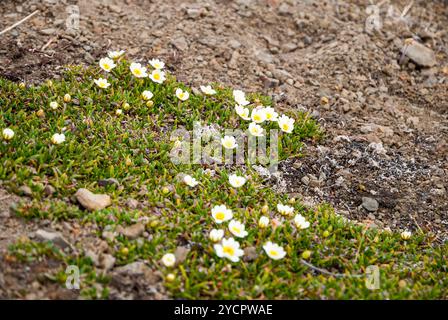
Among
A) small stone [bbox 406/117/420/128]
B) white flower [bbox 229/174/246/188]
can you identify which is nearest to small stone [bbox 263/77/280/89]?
small stone [bbox 406/117/420/128]

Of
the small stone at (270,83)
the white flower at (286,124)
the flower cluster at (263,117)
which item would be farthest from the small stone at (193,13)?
the white flower at (286,124)

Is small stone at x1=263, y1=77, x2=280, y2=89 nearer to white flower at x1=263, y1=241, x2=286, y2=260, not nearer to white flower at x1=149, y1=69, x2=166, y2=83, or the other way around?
white flower at x1=149, y1=69, x2=166, y2=83

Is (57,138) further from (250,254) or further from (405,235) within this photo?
(405,235)

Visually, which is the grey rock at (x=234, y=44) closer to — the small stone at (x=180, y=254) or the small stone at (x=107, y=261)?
the small stone at (x=180, y=254)

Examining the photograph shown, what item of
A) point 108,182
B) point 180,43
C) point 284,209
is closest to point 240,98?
point 180,43

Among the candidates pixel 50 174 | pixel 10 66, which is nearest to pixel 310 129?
pixel 50 174
